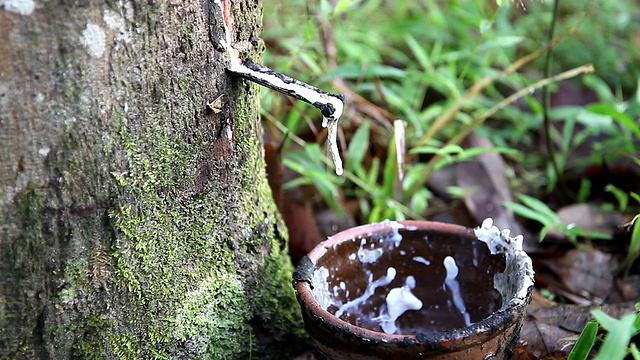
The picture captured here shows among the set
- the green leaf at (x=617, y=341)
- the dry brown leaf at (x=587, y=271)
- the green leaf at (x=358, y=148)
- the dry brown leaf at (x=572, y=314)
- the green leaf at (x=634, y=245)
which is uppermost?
the green leaf at (x=358, y=148)

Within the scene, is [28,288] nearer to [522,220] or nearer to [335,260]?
[335,260]

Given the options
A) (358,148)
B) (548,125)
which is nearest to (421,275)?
(358,148)

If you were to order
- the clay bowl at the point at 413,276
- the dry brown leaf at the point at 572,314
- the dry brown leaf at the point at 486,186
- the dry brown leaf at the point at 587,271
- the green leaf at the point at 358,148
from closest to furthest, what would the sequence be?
1. the clay bowl at the point at 413,276
2. the dry brown leaf at the point at 572,314
3. the dry brown leaf at the point at 587,271
4. the green leaf at the point at 358,148
5. the dry brown leaf at the point at 486,186

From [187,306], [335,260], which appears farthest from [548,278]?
[187,306]

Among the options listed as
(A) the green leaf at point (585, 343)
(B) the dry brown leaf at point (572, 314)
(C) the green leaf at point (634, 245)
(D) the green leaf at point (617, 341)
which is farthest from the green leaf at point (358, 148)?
(D) the green leaf at point (617, 341)

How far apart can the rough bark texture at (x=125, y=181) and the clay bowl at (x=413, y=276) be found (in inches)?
8.8

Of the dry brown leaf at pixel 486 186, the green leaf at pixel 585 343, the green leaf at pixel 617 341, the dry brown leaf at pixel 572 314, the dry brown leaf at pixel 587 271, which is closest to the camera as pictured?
the green leaf at pixel 617 341

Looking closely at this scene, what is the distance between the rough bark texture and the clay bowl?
0.73 ft

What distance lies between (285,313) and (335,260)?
0.19m

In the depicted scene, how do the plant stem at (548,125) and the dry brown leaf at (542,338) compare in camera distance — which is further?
the plant stem at (548,125)

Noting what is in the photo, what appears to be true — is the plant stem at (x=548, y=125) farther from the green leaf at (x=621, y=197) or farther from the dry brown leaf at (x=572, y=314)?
the dry brown leaf at (x=572, y=314)

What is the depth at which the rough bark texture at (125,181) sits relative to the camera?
1222mm

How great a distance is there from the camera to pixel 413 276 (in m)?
1.79

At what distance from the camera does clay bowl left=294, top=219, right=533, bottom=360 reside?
159 cm
